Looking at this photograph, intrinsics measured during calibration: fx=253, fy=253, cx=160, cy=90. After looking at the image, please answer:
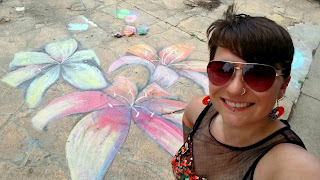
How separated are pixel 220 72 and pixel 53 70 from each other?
8.30ft

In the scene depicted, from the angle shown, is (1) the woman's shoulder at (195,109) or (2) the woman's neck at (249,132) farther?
(1) the woman's shoulder at (195,109)

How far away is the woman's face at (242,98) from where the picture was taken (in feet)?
3.14

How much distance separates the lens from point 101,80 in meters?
2.92

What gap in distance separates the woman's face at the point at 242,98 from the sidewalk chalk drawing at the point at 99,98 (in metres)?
1.25

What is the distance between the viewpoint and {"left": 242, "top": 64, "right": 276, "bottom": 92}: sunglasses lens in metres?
0.94

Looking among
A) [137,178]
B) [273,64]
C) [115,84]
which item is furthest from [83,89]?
[273,64]

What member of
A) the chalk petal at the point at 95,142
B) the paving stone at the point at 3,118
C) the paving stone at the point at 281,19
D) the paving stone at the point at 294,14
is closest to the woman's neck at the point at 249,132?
the chalk petal at the point at 95,142

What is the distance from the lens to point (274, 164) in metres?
0.91

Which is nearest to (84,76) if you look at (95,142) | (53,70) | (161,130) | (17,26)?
(53,70)

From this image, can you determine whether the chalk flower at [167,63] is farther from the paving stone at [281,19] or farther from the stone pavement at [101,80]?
the paving stone at [281,19]

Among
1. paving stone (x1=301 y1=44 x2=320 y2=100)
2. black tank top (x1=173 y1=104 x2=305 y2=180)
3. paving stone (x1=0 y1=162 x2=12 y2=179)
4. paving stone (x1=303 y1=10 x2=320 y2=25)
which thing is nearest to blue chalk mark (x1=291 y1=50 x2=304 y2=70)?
paving stone (x1=301 y1=44 x2=320 y2=100)

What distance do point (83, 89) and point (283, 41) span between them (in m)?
2.27

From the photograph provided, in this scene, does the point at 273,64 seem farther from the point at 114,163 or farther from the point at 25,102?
the point at 25,102

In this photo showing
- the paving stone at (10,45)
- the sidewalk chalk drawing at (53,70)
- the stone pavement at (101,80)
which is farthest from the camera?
the paving stone at (10,45)
